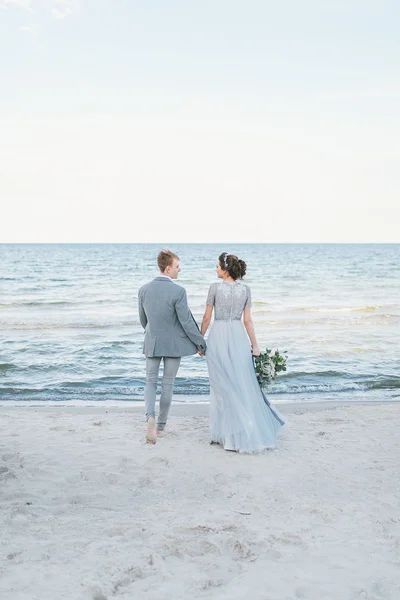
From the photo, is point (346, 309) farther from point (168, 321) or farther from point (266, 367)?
point (168, 321)

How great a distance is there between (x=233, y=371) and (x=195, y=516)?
179 cm

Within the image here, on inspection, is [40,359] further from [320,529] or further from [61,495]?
[320,529]

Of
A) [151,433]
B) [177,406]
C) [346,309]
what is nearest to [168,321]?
[151,433]

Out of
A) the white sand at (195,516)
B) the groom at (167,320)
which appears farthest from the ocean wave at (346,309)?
the groom at (167,320)

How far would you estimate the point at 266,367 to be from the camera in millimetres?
5742

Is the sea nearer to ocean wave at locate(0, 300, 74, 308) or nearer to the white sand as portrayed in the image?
ocean wave at locate(0, 300, 74, 308)

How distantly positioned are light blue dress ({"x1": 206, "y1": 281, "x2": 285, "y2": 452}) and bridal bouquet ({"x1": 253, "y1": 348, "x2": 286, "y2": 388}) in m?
0.05

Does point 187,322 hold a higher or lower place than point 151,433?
higher

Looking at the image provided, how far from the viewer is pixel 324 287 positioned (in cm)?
3231

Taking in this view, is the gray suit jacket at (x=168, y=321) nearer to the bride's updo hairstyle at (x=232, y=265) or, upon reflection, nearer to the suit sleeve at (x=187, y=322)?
the suit sleeve at (x=187, y=322)

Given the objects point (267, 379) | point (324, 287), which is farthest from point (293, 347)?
point (324, 287)

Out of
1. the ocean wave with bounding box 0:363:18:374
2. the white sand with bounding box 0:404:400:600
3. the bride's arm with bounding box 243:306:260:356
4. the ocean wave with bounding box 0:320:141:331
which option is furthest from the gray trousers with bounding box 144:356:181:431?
the ocean wave with bounding box 0:320:141:331

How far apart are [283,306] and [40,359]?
507 inches

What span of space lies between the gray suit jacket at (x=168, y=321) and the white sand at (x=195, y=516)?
39.8 inches
